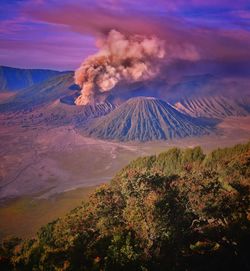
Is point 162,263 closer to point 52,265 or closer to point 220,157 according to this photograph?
point 52,265

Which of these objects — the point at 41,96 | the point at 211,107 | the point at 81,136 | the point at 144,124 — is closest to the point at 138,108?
the point at 144,124

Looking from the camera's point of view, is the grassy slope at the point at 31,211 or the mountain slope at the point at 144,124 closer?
the grassy slope at the point at 31,211

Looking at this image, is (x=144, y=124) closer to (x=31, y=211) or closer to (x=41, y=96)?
(x=41, y=96)

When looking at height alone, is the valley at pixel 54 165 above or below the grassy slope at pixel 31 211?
below

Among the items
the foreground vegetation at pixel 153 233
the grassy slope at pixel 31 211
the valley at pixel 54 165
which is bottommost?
the valley at pixel 54 165

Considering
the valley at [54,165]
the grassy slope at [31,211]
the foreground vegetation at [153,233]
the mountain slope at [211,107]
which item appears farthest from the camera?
the mountain slope at [211,107]

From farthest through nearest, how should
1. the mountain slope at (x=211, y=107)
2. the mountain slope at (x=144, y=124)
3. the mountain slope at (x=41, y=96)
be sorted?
the mountain slope at (x=211, y=107) < the mountain slope at (x=41, y=96) < the mountain slope at (x=144, y=124)

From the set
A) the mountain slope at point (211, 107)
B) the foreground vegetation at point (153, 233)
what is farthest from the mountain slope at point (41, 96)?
the foreground vegetation at point (153, 233)

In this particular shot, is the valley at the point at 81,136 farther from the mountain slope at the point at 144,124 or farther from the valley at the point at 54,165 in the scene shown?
the mountain slope at the point at 144,124

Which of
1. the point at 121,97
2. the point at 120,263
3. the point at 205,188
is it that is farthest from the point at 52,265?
the point at 121,97
